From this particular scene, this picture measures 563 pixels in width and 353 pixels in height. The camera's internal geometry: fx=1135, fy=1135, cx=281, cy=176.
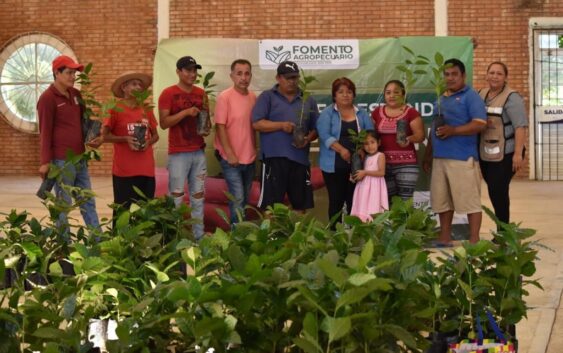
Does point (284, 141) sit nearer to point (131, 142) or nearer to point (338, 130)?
point (338, 130)

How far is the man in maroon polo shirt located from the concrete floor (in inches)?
138

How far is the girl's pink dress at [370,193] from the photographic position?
31.4 ft

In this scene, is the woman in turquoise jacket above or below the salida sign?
below

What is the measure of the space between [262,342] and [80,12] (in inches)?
714

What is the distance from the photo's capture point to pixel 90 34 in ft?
67.5

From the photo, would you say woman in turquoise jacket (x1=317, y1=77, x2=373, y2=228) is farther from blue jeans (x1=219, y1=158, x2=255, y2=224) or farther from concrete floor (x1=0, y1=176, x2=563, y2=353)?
concrete floor (x1=0, y1=176, x2=563, y2=353)

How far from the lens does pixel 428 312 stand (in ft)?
11.3

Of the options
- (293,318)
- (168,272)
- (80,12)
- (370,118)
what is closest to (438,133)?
(370,118)

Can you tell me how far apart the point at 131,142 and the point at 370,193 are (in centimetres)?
205

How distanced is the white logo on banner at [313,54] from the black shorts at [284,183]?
1342 mm

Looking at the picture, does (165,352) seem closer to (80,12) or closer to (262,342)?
(262,342)

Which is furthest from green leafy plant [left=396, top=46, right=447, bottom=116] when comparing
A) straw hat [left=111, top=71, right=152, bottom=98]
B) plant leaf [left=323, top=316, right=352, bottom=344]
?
plant leaf [left=323, top=316, right=352, bottom=344]

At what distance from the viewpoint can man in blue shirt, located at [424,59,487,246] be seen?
9594 millimetres

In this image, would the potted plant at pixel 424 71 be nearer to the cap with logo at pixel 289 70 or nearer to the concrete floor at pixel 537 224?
the cap with logo at pixel 289 70
